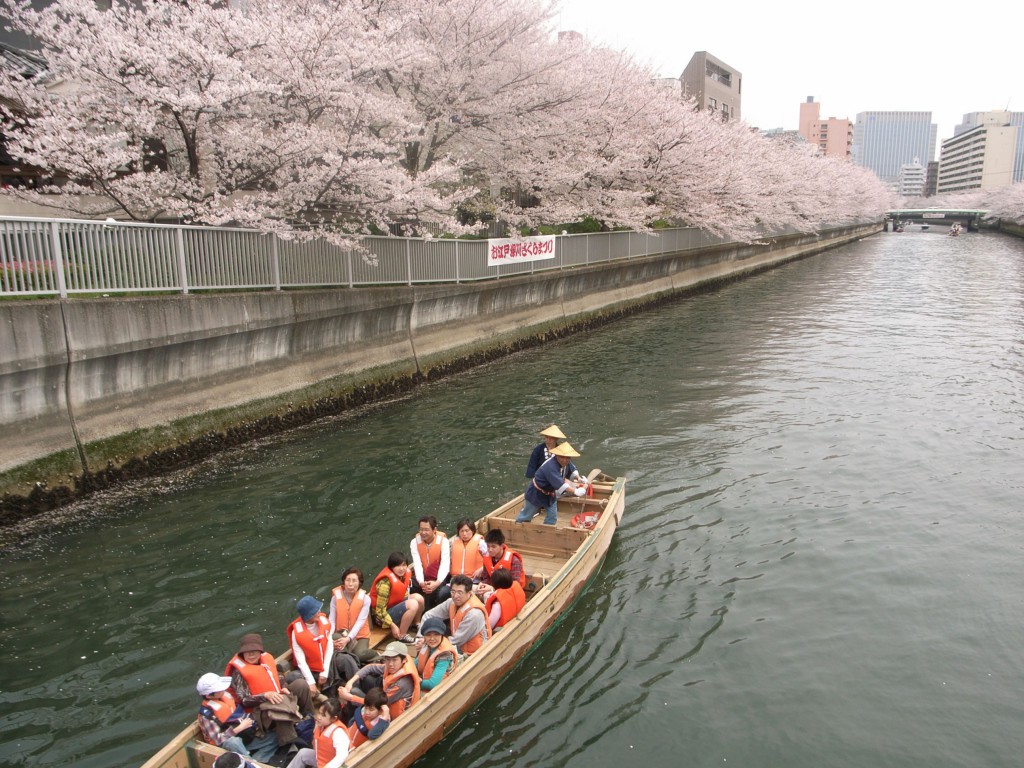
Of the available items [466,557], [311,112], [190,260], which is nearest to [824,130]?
[311,112]

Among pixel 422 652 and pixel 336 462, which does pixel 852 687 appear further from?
pixel 336 462

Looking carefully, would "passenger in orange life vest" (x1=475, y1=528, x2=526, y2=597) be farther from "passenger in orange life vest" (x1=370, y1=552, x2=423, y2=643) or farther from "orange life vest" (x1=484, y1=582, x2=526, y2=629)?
"passenger in orange life vest" (x1=370, y1=552, x2=423, y2=643)

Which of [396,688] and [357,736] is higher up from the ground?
[396,688]

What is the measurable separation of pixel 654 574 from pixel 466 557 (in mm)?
2932

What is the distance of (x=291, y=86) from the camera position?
15.9 meters

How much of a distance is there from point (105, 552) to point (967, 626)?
11748 millimetres

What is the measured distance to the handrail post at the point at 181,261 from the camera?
14.2m

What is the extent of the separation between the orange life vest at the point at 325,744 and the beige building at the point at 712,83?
278ft

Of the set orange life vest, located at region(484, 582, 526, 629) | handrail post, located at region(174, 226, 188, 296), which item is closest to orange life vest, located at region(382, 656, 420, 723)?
orange life vest, located at region(484, 582, 526, 629)

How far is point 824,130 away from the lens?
17750 centimetres

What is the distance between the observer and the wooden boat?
6.26 meters

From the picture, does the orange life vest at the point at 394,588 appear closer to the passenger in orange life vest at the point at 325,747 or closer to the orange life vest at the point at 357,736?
the orange life vest at the point at 357,736

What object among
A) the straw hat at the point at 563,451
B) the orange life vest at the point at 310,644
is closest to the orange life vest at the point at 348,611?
the orange life vest at the point at 310,644

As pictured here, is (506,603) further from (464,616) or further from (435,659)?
(435,659)
